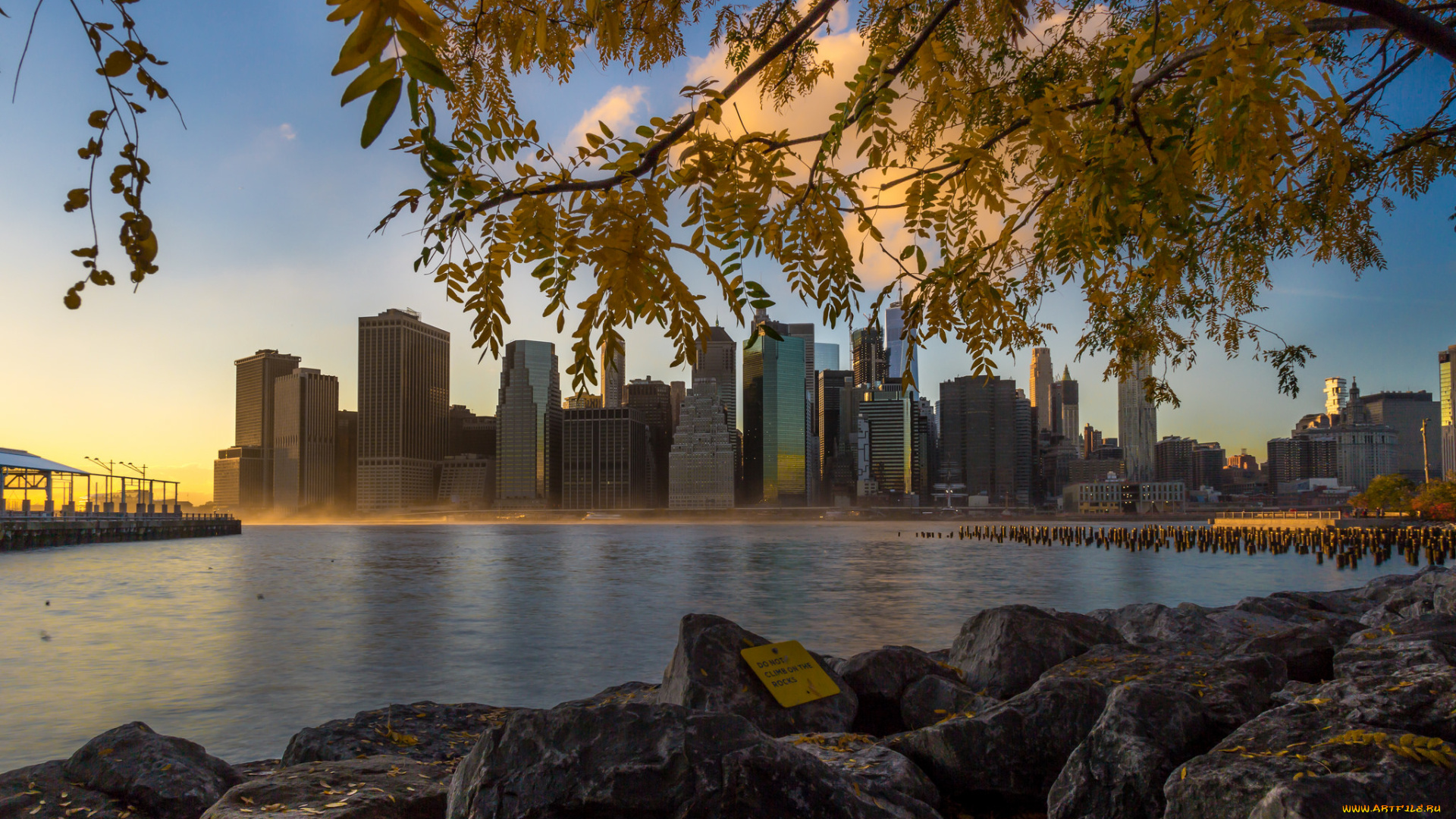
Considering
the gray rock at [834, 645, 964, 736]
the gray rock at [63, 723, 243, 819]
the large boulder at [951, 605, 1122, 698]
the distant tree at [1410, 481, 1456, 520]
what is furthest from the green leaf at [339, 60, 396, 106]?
the distant tree at [1410, 481, 1456, 520]

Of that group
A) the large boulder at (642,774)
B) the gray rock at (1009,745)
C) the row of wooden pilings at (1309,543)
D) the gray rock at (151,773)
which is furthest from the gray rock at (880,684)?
the row of wooden pilings at (1309,543)

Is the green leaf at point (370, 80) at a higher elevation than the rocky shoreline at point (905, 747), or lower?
higher

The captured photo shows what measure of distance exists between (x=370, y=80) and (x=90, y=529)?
91.1 metres

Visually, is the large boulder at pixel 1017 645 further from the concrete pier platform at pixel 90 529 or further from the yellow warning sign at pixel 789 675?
the concrete pier platform at pixel 90 529

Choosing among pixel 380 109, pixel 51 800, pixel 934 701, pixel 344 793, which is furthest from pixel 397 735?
pixel 380 109

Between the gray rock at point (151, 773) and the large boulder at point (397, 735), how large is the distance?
21.7 inches

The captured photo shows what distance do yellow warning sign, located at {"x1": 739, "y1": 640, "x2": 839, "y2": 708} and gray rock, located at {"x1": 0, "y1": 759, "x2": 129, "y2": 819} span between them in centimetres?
367

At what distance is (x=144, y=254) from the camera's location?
6.87 ft

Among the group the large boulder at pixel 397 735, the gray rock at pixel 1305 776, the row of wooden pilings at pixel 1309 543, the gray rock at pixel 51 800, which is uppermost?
the gray rock at pixel 1305 776

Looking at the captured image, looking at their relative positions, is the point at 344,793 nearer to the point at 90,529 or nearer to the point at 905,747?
the point at 905,747

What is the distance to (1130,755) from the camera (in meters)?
3.66

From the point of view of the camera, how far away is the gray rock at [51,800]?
13.6 ft

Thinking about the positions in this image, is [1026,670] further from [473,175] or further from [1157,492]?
[1157,492]

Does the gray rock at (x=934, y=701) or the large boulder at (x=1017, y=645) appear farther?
the large boulder at (x=1017, y=645)
